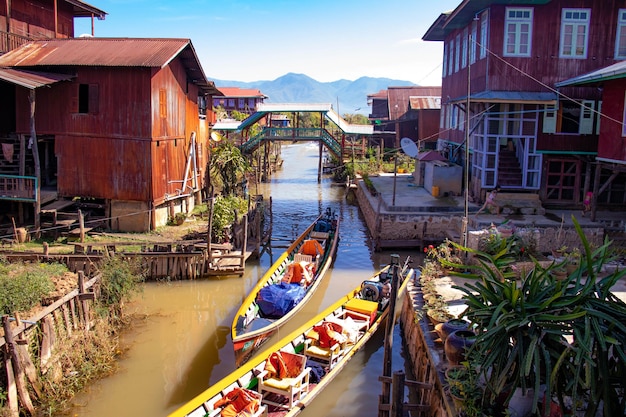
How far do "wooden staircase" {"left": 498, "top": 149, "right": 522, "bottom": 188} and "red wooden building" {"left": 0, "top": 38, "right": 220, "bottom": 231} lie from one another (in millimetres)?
13550

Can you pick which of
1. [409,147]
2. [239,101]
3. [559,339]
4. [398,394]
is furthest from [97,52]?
[239,101]

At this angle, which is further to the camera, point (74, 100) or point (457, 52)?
point (457, 52)

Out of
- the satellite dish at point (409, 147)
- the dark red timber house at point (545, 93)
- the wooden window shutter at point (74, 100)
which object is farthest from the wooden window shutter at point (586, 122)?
the wooden window shutter at point (74, 100)

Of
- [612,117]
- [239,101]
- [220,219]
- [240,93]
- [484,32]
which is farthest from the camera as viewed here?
[240,93]

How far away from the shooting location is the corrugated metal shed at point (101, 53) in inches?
771

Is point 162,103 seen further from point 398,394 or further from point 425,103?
point 425,103

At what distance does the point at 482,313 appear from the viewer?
7.38 metres

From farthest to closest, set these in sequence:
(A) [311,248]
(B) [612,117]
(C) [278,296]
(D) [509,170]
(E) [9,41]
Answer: (D) [509,170]
(E) [9,41]
(A) [311,248]
(B) [612,117]
(C) [278,296]

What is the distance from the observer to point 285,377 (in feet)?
34.1

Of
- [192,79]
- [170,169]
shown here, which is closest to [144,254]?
[170,169]

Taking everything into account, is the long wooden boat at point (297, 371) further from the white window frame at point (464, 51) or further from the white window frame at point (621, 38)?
the white window frame at point (464, 51)

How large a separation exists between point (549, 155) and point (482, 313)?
16.8m

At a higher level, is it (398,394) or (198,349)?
(398,394)

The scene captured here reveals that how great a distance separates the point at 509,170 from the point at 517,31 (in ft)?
18.4
